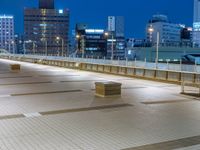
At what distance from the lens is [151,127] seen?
30.1ft

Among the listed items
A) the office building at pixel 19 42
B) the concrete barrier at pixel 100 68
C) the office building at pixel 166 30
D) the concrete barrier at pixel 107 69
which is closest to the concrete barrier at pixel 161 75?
the concrete barrier at pixel 107 69

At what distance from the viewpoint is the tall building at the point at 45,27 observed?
131 m

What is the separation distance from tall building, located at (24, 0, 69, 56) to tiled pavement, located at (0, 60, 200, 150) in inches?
4555

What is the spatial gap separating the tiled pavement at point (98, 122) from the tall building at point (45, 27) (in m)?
116

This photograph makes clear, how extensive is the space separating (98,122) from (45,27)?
126264mm

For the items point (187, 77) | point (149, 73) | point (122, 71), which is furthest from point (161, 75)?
point (122, 71)

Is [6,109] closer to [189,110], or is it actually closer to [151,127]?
[151,127]

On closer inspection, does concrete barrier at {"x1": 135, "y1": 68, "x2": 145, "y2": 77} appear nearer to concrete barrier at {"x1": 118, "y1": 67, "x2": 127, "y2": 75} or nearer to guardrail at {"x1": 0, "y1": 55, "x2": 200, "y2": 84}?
guardrail at {"x1": 0, "y1": 55, "x2": 200, "y2": 84}

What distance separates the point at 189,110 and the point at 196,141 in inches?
167

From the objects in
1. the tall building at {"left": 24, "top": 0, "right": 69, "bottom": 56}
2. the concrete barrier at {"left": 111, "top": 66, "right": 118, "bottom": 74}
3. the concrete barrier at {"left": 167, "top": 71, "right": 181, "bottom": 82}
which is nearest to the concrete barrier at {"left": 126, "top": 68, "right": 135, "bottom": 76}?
the concrete barrier at {"left": 111, "top": 66, "right": 118, "bottom": 74}

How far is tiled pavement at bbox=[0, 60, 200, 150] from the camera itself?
24.8ft

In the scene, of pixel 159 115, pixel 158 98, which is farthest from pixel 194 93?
pixel 159 115

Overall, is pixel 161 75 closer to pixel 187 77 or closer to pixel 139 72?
pixel 187 77

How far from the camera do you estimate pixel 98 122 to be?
9.77m
